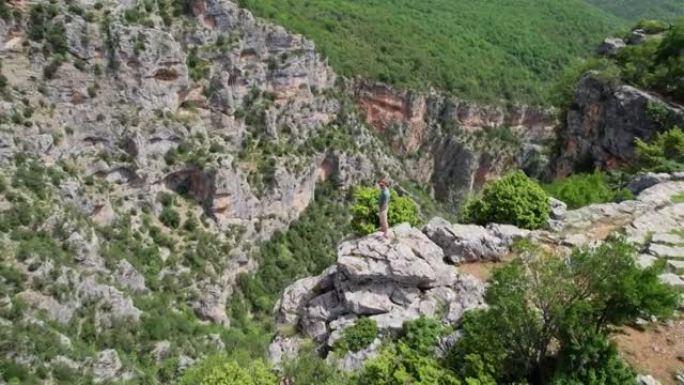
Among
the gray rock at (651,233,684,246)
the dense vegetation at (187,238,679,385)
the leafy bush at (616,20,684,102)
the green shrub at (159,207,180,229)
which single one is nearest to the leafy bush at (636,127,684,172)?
the leafy bush at (616,20,684,102)

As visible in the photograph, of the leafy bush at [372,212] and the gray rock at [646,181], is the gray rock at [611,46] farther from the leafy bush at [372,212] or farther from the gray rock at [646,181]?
the leafy bush at [372,212]

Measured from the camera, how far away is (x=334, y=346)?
16.5 m

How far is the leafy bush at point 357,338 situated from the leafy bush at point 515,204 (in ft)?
25.7

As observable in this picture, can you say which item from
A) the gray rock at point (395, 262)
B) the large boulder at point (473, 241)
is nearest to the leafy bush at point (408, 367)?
the gray rock at point (395, 262)

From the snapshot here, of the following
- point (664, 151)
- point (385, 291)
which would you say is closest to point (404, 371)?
point (385, 291)

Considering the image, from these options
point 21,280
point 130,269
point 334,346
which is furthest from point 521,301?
point 130,269

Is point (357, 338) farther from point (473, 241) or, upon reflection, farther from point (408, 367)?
point (473, 241)

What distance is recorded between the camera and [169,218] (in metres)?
54.2

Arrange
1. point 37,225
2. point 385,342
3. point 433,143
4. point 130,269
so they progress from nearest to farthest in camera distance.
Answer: point 385,342
point 37,225
point 130,269
point 433,143

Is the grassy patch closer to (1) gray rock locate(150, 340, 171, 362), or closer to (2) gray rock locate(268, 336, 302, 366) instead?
(2) gray rock locate(268, 336, 302, 366)

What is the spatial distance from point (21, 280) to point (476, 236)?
29034mm

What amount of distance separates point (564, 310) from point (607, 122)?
3185cm

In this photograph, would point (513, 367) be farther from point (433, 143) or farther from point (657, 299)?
point (433, 143)

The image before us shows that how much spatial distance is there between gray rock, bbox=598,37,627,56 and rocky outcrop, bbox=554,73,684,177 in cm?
547
